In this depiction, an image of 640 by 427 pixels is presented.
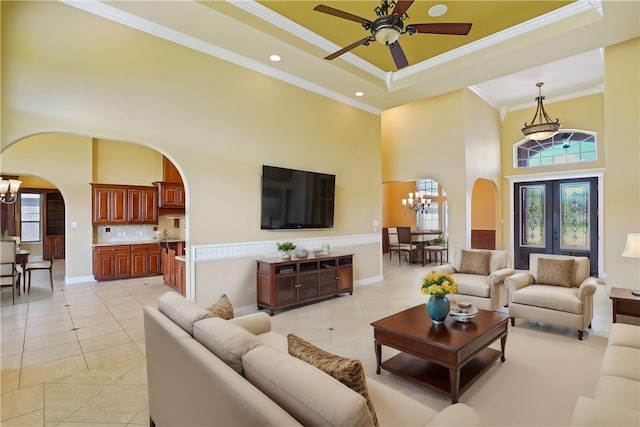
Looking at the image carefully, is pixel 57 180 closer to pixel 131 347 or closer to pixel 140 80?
pixel 140 80

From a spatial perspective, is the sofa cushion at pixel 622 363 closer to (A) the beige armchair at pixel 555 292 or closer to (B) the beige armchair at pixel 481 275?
(A) the beige armchair at pixel 555 292

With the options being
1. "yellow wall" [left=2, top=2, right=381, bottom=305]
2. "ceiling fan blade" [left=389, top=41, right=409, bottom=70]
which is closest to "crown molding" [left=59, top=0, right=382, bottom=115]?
"yellow wall" [left=2, top=2, right=381, bottom=305]

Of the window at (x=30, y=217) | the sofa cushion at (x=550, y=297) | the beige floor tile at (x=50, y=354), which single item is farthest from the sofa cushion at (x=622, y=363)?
the window at (x=30, y=217)

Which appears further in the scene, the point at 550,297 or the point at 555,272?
the point at 555,272

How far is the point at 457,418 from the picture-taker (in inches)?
51.3

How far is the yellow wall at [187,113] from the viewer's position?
11.0ft

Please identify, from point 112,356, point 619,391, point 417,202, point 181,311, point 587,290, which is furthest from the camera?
point 417,202

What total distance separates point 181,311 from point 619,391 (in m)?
2.67

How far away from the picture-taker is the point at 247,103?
4.99 meters

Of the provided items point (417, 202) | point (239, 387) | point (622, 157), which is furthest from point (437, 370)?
point (417, 202)

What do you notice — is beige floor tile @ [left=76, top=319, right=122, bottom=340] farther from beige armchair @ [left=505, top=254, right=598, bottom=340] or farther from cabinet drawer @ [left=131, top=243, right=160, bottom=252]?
beige armchair @ [left=505, top=254, right=598, bottom=340]

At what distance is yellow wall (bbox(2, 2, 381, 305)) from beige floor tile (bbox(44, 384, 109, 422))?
1767 mm

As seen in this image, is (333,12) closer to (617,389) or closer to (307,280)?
(617,389)

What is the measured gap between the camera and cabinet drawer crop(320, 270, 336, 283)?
5429 millimetres
